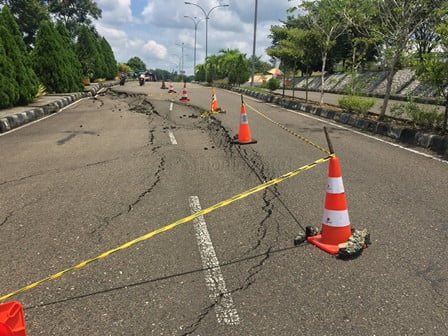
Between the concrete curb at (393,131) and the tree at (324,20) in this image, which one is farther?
the tree at (324,20)

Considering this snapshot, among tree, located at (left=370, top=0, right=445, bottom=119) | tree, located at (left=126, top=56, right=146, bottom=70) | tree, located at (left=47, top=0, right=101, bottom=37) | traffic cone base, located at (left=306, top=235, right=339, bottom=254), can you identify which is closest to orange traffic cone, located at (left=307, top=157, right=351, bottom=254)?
traffic cone base, located at (left=306, top=235, right=339, bottom=254)

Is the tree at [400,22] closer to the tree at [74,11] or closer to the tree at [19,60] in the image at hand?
the tree at [19,60]

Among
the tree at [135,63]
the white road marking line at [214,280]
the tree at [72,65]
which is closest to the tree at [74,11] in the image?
the tree at [72,65]

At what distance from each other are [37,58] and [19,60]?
5751mm

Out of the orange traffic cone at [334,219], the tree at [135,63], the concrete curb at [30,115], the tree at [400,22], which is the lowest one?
the tree at [135,63]

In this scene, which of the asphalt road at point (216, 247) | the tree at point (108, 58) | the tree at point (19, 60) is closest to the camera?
the asphalt road at point (216, 247)

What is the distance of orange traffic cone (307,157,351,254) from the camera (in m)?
3.65

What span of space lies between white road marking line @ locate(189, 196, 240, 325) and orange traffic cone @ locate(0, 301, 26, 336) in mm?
1198

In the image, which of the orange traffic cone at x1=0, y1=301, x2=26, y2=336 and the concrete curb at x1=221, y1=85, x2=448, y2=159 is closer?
the orange traffic cone at x1=0, y1=301, x2=26, y2=336

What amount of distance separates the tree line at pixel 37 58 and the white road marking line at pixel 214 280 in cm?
1171

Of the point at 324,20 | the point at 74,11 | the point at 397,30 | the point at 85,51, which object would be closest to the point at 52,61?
the point at 85,51

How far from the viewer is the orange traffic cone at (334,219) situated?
365cm

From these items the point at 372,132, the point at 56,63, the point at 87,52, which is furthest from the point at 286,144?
the point at 87,52

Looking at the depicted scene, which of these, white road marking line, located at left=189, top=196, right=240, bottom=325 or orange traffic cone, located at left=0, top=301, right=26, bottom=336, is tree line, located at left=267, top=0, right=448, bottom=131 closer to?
white road marking line, located at left=189, top=196, right=240, bottom=325
